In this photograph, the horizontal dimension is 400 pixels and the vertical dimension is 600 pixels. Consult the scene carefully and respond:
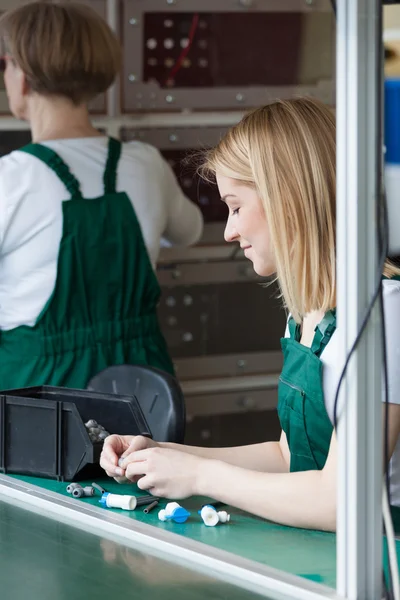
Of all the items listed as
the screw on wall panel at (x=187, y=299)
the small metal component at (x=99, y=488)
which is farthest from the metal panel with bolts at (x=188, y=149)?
the small metal component at (x=99, y=488)

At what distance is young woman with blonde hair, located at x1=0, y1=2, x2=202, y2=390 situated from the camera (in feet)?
8.96

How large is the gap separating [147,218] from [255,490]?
4.68ft

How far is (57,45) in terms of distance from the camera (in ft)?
9.02

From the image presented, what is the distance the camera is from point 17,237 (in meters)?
2.71

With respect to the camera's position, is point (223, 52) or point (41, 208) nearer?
point (41, 208)

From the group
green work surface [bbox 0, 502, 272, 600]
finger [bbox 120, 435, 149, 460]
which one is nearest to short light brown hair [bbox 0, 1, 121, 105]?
finger [bbox 120, 435, 149, 460]

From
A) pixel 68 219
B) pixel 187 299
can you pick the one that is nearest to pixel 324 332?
pixel 68 219

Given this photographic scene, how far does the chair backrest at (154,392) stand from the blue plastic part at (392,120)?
126 cm

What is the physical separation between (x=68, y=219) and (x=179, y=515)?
1281 mm

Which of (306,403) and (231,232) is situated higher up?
(231,232)

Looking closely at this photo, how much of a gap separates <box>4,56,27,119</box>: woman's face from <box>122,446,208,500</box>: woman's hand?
56.1 inches

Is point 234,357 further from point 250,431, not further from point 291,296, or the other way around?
point 291,296

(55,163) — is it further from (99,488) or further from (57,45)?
(99,488)

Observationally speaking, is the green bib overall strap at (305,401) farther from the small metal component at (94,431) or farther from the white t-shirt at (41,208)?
the white t-shirt at (41,208)
